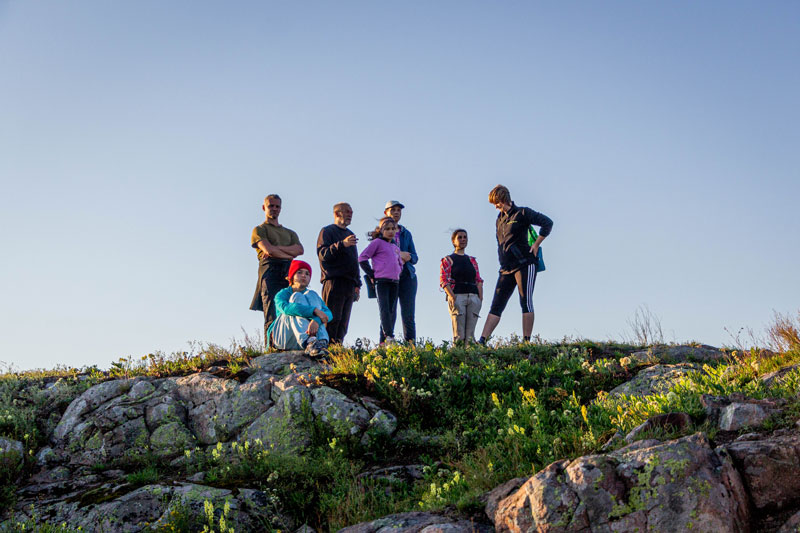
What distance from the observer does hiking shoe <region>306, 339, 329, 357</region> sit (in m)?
9.00

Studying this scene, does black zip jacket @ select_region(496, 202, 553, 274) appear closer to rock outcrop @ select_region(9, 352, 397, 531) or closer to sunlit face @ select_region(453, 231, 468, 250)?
sunlit face @ select_region(453, 231, 468, 250)

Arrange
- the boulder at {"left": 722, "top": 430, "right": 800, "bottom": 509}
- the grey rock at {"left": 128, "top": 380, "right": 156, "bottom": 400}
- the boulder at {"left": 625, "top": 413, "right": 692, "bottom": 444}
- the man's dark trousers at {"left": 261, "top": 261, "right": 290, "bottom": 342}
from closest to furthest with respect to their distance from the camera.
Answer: the boulder at {"left": 722, "top": 430, "right": 800, "bottom": 509}, the boulder at {"left": 625, "top": 413, "right": 692, "bottom": 444}, the grey rock at {"left": 128, "top": 380, "right": 156, "bottom": 400}, the man's dark trousers at {"left": 261, "top": 261, "right": 290, "bottom": 342}

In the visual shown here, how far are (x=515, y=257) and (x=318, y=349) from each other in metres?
3.78

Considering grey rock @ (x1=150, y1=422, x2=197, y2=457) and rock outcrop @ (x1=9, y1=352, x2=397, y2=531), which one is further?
grey rock @ (x1=150, y1=422, x2=197, y2=457)

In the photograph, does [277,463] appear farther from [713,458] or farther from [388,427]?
[713,458]

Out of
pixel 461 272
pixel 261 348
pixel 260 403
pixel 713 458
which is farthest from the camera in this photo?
pixel 461 272

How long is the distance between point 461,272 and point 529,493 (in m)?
7.22

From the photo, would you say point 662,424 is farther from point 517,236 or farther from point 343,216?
point 343,216

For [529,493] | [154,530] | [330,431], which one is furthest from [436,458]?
[154,530]

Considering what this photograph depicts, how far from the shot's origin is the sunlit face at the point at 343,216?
35.3 ft

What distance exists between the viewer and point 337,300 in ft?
33.1

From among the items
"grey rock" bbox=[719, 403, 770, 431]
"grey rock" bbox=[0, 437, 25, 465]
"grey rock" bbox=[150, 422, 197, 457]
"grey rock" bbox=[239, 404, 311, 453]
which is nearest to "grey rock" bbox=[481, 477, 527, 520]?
"grey rock" bbox=[719, 403, 770, 431]

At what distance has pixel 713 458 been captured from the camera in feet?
14.0

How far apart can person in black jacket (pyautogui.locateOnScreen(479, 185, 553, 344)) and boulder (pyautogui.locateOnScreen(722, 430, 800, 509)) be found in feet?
19.5
